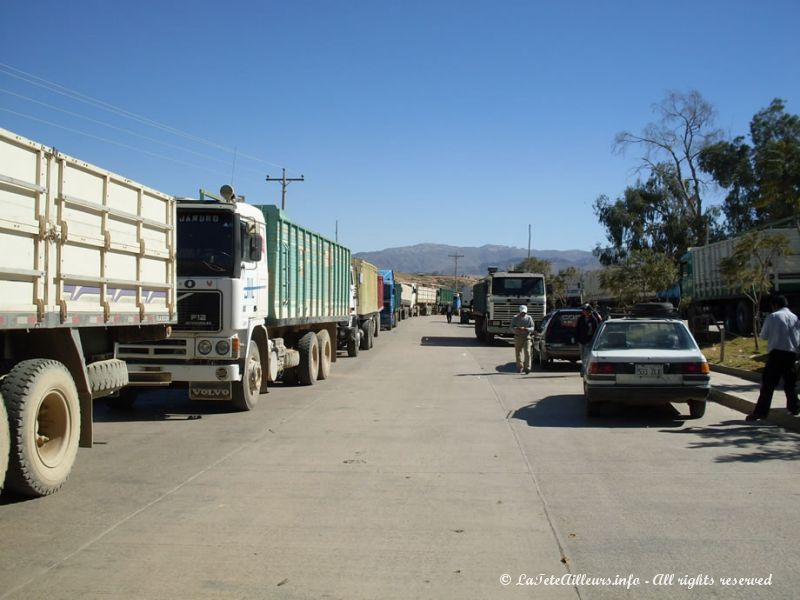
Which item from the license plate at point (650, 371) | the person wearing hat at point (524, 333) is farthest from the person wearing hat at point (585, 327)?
the license plate at point (650, 371)

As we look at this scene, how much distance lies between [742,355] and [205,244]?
14.4 metres

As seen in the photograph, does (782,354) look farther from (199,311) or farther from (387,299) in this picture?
(387,299)

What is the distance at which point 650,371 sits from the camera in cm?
1089

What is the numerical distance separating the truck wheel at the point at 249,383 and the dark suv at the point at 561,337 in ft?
30.3

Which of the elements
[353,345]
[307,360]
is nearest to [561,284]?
[353,345]

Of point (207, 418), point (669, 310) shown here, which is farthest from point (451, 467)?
point (669, 310)

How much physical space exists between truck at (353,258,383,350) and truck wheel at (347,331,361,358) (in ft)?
3.30

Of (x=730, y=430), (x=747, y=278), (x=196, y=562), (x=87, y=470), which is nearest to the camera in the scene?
(x=196, y=562)

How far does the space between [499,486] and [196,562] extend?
3168mm

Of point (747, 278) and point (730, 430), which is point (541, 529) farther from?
point (747, 278)

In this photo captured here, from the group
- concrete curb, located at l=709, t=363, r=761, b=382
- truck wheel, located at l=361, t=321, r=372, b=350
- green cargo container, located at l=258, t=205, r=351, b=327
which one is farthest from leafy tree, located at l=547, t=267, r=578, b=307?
green cargo container, located at l=258, t=205, r=351, b=327

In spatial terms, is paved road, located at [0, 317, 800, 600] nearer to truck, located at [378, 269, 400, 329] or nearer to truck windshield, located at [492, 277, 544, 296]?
truck windshield, located at [492, 277, 544, 296]

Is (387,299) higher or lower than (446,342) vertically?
higher

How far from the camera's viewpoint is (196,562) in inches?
202
